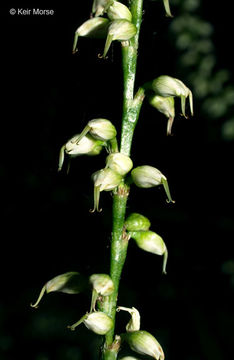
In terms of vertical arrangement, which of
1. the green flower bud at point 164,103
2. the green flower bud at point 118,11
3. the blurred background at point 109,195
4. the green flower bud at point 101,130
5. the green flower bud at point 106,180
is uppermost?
the green flower bud at point 118,11

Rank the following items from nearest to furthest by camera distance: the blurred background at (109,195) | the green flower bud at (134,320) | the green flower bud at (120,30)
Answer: the green flower bud at (120,30)
the green flower bud at (134,320)
the blurred background at (109,195)

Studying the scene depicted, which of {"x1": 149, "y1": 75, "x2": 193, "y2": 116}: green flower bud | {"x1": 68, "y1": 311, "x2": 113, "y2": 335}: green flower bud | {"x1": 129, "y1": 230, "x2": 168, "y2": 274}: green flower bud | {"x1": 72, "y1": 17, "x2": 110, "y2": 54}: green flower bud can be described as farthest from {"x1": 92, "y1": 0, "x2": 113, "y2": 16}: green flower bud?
{"x1": 68, "y1": 311, "x2": 113, "y2": 335}: green flower bud

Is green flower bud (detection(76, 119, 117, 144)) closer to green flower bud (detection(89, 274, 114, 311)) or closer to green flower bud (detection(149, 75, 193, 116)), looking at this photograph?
green flower bud (detection(149, 75, 193, 116))

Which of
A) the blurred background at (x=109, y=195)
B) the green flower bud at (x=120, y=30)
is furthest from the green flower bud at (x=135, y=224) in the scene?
Answer: the blurred background at (x=109, y=195)

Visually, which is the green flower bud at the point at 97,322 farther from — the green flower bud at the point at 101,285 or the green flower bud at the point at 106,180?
the green flower bud at the point at 106,180

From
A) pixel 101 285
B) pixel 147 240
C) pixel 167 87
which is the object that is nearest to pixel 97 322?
pixel 101 285

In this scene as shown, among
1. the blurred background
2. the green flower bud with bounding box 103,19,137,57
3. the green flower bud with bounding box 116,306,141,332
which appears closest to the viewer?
the green flower bud with bounding box 103,19,137,57
